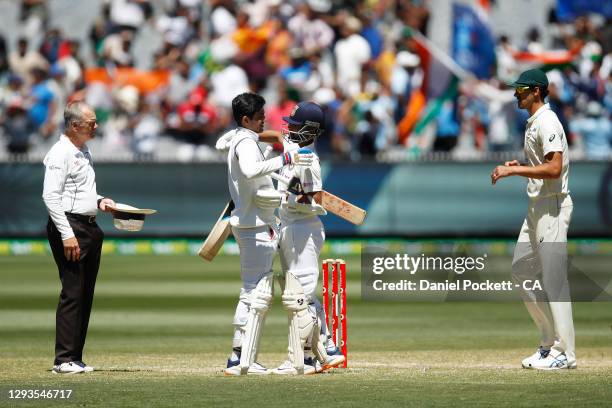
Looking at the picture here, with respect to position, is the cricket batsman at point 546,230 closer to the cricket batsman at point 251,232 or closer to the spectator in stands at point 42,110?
the cricket batsman at point 251,232

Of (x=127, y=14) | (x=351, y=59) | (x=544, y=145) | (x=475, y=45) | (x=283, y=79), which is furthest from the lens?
(x=127, y=14)

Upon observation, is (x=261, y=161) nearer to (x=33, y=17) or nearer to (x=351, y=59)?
(x=351, y=59)

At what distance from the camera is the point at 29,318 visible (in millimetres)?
14344

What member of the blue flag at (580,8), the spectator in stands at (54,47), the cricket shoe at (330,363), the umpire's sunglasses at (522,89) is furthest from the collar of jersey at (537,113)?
the spectator in stands at (54,47)

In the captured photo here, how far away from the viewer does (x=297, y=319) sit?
9.30 metres

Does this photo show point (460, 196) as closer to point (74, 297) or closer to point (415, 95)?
point (415, 95)

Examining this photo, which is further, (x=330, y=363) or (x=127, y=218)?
(x=127, y=218)

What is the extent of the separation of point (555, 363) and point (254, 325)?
2.30 metres

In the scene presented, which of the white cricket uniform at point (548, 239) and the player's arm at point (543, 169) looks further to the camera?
the white cricket uniform at point (548, 239)

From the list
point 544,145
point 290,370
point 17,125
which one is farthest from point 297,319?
point 17,125

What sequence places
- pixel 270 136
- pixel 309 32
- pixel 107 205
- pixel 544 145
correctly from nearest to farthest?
pixel 544 145 < pixel 107 205 < pixel 270 136 < pixel 309 32

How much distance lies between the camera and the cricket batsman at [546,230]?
958 centimetres

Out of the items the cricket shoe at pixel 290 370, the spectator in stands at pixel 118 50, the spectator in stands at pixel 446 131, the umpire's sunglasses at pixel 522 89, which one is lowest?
the cricket shoe at pixel 290 370

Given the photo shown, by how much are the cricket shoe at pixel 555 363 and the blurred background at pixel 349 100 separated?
38.8ft
